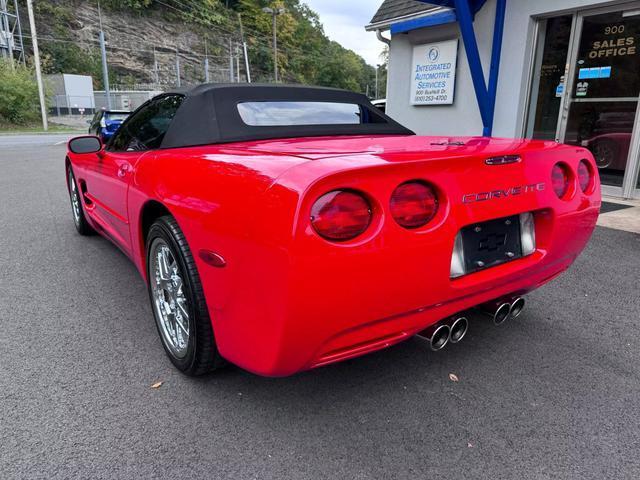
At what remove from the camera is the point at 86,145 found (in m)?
3.33

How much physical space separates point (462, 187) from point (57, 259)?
3622 millimetres

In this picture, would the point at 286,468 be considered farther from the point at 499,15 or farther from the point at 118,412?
the point at 499,15

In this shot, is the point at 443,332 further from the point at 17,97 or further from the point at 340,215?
the point at 17,97

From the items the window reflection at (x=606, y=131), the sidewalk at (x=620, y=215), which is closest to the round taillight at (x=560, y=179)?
the sidewalk at (x=620, y=215)

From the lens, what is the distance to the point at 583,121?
6.79 meters

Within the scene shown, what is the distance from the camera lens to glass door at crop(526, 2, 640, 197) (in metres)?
6.20

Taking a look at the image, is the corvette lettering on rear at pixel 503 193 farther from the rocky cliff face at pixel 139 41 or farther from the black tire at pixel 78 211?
the rocky cliff face at pixel 139 41

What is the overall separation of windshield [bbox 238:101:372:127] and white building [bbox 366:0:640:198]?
413cm

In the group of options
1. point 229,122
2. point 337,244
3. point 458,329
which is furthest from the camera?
point 229,122

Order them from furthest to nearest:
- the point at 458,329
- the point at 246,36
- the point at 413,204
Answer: the point at 246,36, the point at 458,329, the point at 413,204

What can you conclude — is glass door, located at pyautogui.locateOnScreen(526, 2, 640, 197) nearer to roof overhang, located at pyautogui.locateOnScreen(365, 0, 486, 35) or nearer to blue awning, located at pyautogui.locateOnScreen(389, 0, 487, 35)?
blue awning, located at pyautogui.locateOnScreen(389, 0, 487, 35)

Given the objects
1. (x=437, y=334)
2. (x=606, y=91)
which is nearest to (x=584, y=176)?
(x=437, y=334)

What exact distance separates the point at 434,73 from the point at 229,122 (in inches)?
267

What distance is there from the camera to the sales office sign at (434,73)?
8.06m
